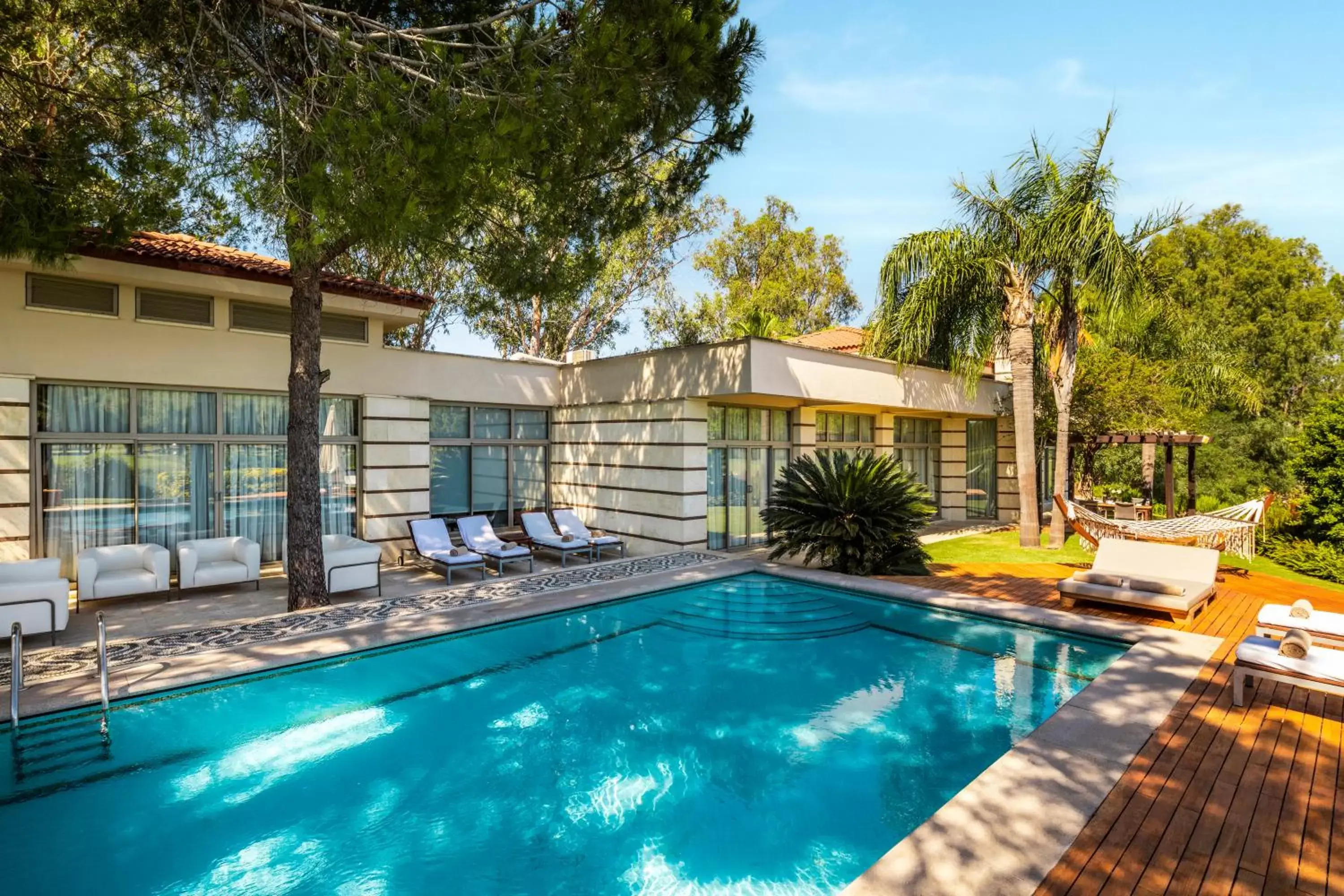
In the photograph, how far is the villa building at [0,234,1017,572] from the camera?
29.9ft

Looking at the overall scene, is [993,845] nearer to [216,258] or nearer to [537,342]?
[216,258]

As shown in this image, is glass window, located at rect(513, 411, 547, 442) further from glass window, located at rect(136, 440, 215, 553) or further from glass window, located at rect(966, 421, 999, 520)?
glass window, located at rect(966, 421, 999, 520)

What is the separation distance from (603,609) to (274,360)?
690 centimetres

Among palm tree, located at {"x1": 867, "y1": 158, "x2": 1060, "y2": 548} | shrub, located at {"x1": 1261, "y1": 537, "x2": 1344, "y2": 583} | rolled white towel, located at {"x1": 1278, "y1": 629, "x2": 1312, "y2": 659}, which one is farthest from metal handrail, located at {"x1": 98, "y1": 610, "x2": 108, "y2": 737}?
shrub, located at {"x1": 1261, "y1": 537, "x2": 1344, "y2": 583}

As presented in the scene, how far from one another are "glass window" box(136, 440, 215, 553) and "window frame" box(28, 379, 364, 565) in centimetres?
6

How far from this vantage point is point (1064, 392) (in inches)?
522

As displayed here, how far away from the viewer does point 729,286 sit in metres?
31.9

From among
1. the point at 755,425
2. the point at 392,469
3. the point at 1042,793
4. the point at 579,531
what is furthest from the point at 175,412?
the point at 1042,793

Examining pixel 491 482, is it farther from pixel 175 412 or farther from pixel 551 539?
pixel 175 412

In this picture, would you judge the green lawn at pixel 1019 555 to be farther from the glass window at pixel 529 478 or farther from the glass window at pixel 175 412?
the glass window at pixel 175 412

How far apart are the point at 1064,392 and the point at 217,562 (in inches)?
596

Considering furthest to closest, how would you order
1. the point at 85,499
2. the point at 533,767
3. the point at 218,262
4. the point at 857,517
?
the point at 857,517 → the point at 218,262 → the point at 85,499 → the point at 533,767

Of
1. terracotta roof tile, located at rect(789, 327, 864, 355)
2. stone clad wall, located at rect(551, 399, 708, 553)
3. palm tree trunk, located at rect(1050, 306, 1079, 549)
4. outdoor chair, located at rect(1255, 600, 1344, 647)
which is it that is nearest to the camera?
outdoor chair, located at rect(1255, 600, 1344, 647)

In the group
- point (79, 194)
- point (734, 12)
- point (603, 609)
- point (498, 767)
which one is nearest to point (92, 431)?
point (79, 194)
